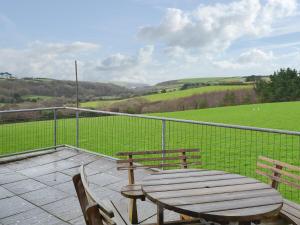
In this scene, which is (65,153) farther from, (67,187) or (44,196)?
(44,196)

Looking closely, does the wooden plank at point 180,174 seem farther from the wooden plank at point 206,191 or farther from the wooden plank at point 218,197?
the wooden plank at point 218,197

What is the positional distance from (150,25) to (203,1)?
4.07m

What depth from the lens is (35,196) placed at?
4523 mm

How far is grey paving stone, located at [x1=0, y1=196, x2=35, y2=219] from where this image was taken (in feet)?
13.1

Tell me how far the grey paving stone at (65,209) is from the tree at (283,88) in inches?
1823

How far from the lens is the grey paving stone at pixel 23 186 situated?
189 inches

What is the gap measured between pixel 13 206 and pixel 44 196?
1.46ft

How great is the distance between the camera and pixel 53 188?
4.85 m

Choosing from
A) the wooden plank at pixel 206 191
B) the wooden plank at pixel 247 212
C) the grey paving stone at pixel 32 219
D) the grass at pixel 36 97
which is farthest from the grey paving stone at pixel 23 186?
the grass at pixel 36 97

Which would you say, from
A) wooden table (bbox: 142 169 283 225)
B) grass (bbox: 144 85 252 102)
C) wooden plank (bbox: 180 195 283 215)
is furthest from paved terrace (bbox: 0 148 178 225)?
grass (bbox: 144 85 252 102)

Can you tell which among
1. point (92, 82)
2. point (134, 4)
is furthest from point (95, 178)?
point (92, 82)

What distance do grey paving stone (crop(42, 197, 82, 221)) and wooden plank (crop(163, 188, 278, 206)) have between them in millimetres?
1885

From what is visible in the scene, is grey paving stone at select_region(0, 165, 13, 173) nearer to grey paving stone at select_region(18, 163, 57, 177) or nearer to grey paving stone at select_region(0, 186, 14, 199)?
grey paving stone at select_region(18, 163, 57, 177)

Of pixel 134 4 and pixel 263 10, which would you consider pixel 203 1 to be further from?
pixel 134 4
